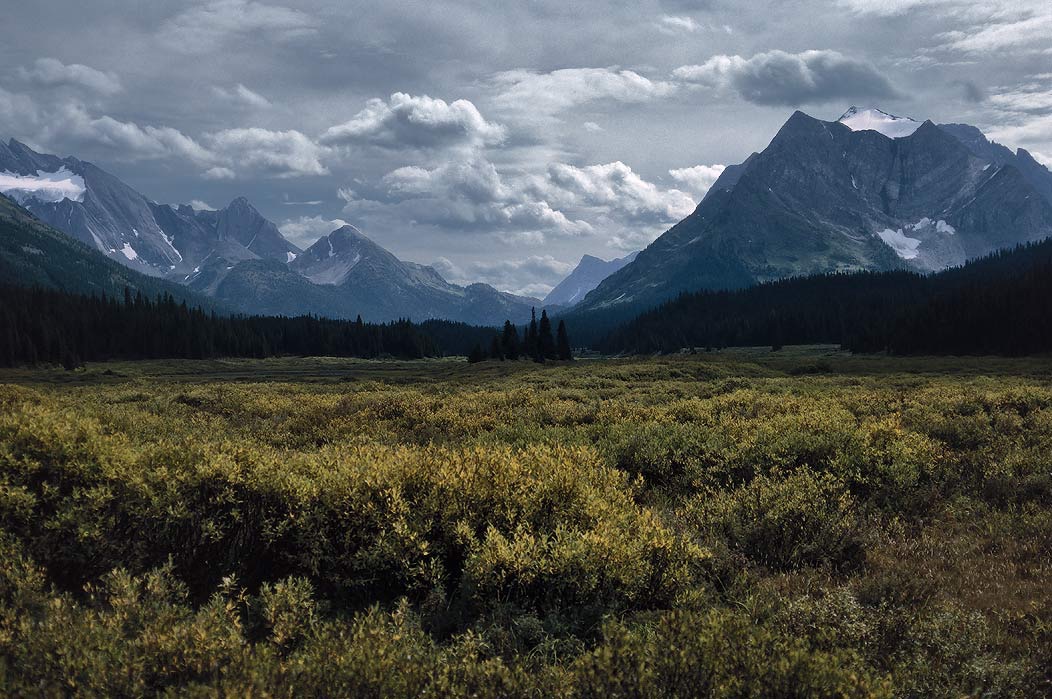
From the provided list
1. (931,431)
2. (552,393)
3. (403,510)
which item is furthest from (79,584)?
(552,393)

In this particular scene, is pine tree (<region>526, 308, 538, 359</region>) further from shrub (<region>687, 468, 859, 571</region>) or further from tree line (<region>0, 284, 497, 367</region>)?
shrub (<region>687, 468, 859, 571</region>)

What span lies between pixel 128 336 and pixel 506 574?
17916 cm

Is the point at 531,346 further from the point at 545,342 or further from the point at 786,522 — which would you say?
the point at 786,522

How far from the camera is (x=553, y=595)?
21.8 ft

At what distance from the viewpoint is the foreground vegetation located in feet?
16.5

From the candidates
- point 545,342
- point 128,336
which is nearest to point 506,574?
point 545,342

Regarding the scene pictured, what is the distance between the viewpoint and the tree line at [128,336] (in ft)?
400

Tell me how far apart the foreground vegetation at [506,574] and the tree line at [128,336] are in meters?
143

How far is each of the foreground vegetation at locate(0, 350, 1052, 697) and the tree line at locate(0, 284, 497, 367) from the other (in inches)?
5637

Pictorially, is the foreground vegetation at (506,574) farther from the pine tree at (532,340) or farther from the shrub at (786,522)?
the pine tree at (532,340)

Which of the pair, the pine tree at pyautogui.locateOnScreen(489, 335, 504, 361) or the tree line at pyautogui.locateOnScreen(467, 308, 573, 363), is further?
the pine tree at pyautogui.locateOnScreen(489, 335, 504, 361)

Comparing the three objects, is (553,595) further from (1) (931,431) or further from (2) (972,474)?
(1) (931,431)

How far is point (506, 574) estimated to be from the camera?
261 inches

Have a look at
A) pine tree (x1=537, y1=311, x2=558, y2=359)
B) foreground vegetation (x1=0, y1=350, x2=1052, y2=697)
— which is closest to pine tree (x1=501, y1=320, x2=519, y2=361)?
pine tree (x1=537, y1=311, x2=558, y2=359)
